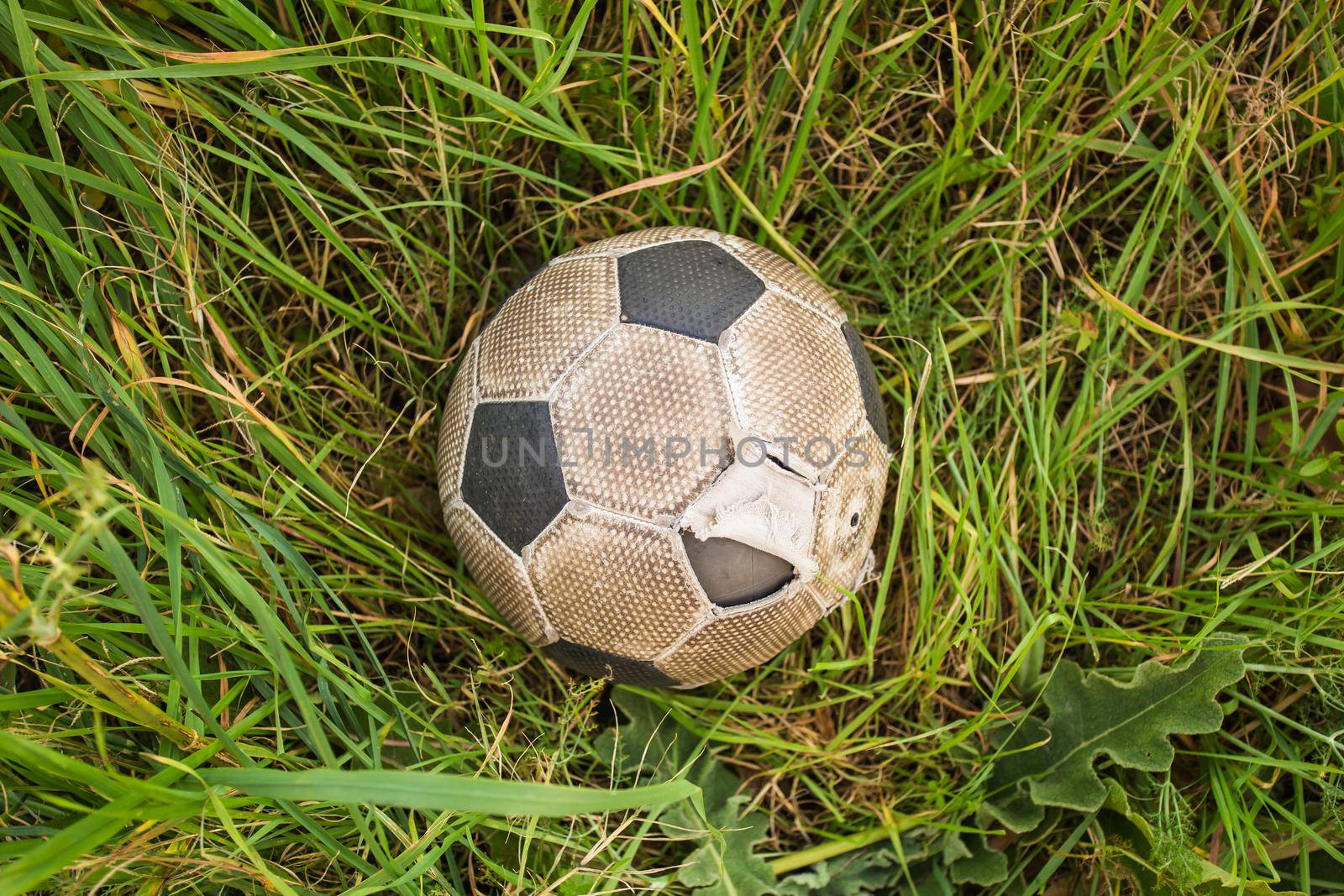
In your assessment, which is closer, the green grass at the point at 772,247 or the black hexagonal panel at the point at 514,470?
the black hexagonal panel at the point at 514,470

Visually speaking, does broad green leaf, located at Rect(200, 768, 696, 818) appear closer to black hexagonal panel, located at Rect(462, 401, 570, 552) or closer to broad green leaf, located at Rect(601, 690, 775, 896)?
black hexagonal panel, located at Rect(462, 401, 570, 552)

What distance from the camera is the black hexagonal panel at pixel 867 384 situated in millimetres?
1922

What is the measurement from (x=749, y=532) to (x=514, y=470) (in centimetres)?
49

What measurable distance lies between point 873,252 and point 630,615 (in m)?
1.24

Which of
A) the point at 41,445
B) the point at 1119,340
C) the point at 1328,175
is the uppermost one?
the point at 1328,175

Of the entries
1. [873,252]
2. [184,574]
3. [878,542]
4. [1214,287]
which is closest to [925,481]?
[878,542]

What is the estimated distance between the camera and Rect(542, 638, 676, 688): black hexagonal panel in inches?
73.4

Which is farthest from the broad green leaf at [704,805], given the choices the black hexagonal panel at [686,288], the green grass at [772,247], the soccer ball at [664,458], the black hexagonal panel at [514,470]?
the black hexagonal panel at [686,288]

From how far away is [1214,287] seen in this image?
2.45 metres

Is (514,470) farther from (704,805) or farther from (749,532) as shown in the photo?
(704,805)

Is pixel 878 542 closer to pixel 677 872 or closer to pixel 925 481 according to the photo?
pixel 925 481

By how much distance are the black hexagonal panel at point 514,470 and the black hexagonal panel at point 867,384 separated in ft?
2.26

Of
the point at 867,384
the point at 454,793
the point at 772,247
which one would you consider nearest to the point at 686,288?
the point at 867,384

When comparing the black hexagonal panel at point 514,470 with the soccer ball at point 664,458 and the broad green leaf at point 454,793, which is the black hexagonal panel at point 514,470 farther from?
the broad green leaf at point 454,793
